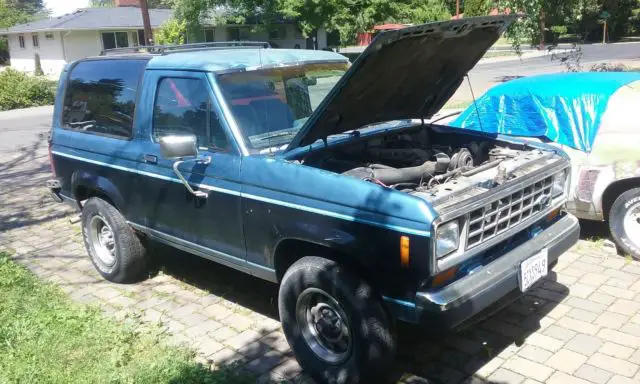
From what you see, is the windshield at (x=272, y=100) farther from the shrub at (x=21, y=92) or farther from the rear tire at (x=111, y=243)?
the shrub at (x=21, y=92)

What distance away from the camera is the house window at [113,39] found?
39.2 metres

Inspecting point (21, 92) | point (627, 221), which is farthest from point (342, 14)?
point (627, 221)

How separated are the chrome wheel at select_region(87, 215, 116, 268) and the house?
33.3 meters

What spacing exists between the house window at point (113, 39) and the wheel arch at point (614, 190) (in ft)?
125

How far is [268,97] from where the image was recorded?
442cm

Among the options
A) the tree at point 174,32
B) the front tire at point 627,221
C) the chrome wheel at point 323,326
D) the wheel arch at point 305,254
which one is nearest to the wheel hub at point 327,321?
the chrome wheel at point 323,326

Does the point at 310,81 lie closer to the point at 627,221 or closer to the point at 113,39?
the point at 627,221

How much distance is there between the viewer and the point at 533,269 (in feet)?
12.3

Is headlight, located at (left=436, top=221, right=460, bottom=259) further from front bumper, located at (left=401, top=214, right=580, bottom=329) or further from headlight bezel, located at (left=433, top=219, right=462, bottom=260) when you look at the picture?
front bumper, located at (left=401, top=214, right=580, bottom=329)

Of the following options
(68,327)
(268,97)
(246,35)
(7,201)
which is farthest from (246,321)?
(246,35)

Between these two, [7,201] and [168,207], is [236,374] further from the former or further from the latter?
[7,201]

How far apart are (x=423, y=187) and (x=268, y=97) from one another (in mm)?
1351

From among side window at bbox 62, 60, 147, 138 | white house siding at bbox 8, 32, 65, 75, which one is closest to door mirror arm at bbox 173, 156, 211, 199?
side window at bbox 62, 60, 147, 138

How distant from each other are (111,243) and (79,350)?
1.58 m
